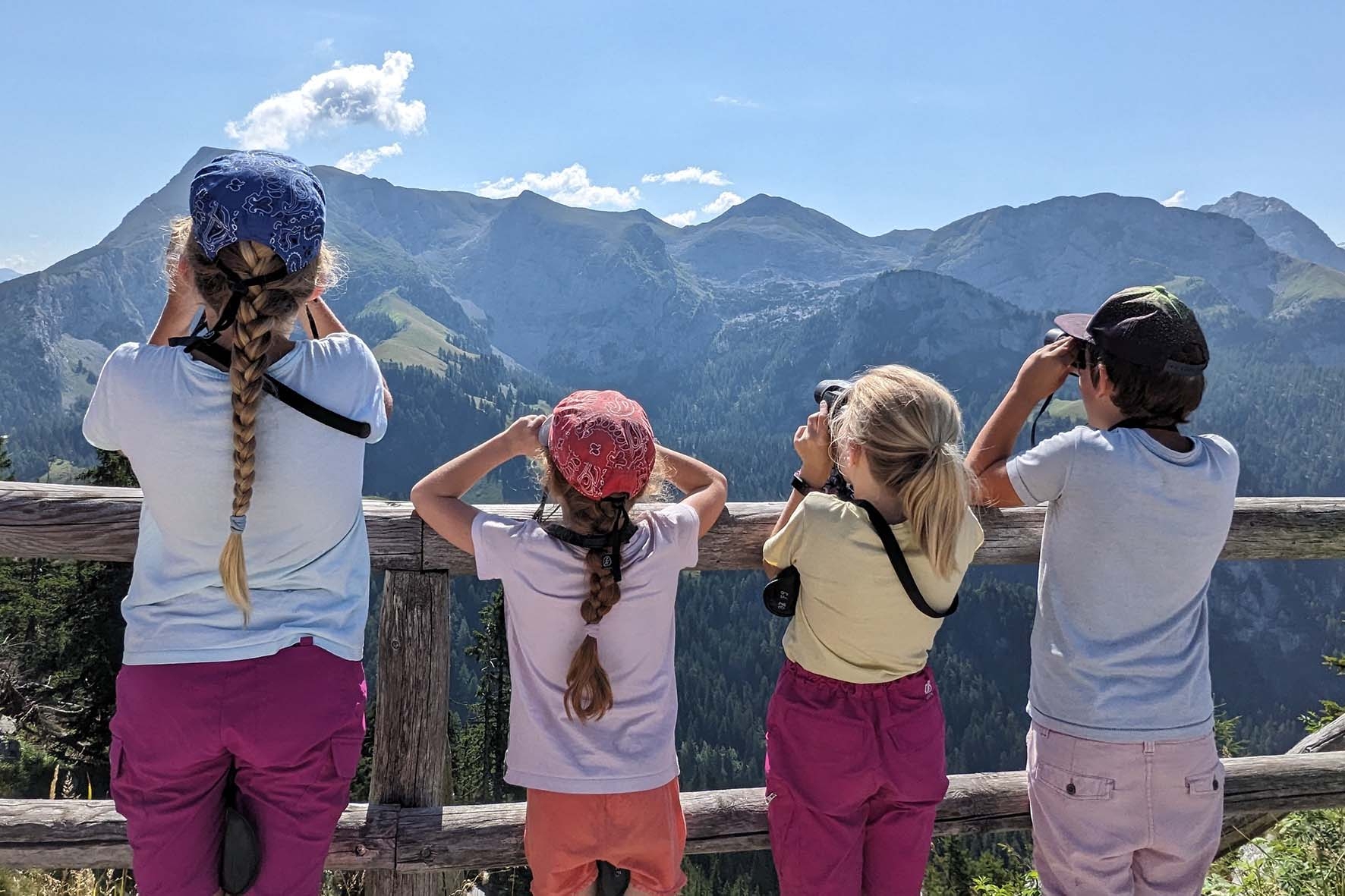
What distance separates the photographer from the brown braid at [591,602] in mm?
2340

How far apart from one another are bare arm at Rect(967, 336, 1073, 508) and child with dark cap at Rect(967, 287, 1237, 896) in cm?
9

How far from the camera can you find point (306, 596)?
2309mm

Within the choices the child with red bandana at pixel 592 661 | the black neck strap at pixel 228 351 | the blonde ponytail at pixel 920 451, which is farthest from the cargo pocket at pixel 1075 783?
the black neck strap at pixel 228 351

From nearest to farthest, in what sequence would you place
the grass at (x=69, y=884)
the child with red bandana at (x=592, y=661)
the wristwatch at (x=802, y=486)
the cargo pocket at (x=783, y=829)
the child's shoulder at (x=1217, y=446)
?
the child with red bandana at (x=592, y=661) → the cargo pocket at (x=783, y=829) → the child's shoulder at (x=1217, y=446) → the wristwatch at (x=802, y=486) → the grass at (x=69, y=884)

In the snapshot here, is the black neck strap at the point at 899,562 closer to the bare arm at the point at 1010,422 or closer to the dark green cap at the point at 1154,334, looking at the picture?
the bare arm at the point at 1010,422

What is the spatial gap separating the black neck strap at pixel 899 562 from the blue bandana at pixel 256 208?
1687 millimetres

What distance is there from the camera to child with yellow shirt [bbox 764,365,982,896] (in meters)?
2.49

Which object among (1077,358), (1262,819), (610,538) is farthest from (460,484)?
(1262,819)

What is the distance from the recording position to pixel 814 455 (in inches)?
110

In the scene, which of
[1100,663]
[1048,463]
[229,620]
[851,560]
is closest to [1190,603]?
[1100,663]

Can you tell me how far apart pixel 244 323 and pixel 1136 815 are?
9.35 ft

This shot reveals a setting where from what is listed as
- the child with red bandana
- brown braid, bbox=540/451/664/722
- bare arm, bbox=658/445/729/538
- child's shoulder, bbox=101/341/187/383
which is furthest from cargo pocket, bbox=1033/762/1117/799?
child's shoulder, bbox=101/341/187/383

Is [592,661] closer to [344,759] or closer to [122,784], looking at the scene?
[344,759]

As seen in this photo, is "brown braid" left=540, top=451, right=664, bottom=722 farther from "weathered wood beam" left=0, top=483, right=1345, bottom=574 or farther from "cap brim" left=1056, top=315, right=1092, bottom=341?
"cap brim" left=1056, top=315, right=1092, bottom=341
